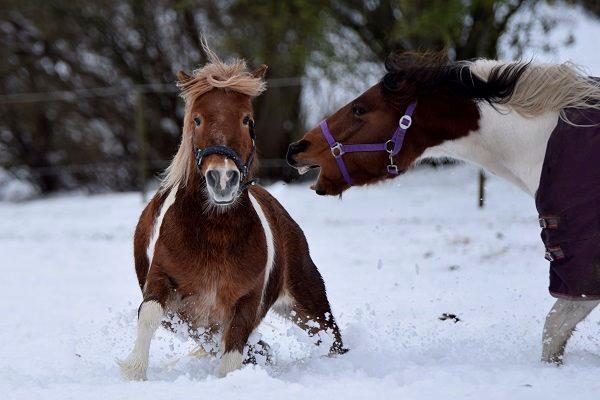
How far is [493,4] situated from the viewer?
35.8ft

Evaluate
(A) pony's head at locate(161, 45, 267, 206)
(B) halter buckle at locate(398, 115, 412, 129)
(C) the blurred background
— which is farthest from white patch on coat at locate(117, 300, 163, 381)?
(C) the blurred background

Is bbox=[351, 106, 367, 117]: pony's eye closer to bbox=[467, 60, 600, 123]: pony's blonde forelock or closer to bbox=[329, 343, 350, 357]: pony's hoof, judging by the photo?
bbox=[467, 60, 600, 123]: pony's blonde forelock

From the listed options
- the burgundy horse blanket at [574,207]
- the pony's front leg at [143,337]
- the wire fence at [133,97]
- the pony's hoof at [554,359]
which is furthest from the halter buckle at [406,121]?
the wire fence at [133,97]

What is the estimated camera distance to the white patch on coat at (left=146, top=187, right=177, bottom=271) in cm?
388

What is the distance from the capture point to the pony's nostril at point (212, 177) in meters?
3.46

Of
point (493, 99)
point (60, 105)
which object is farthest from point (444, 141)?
→ point (60, 105)

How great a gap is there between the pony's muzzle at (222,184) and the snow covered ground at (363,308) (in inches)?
27.2

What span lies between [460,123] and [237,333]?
54.0 inches

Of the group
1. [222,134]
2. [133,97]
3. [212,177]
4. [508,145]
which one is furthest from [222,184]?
[133,97]

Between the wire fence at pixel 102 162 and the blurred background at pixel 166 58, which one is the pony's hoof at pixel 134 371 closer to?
→ the blurred background at pixel 166 58

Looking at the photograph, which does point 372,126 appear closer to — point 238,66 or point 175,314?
point 238,66

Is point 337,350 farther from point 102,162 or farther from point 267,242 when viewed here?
point 102,162

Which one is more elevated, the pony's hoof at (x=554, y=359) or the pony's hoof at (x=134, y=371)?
the pony's hoof at (x=554, y=359)

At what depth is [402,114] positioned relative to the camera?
155 inches
